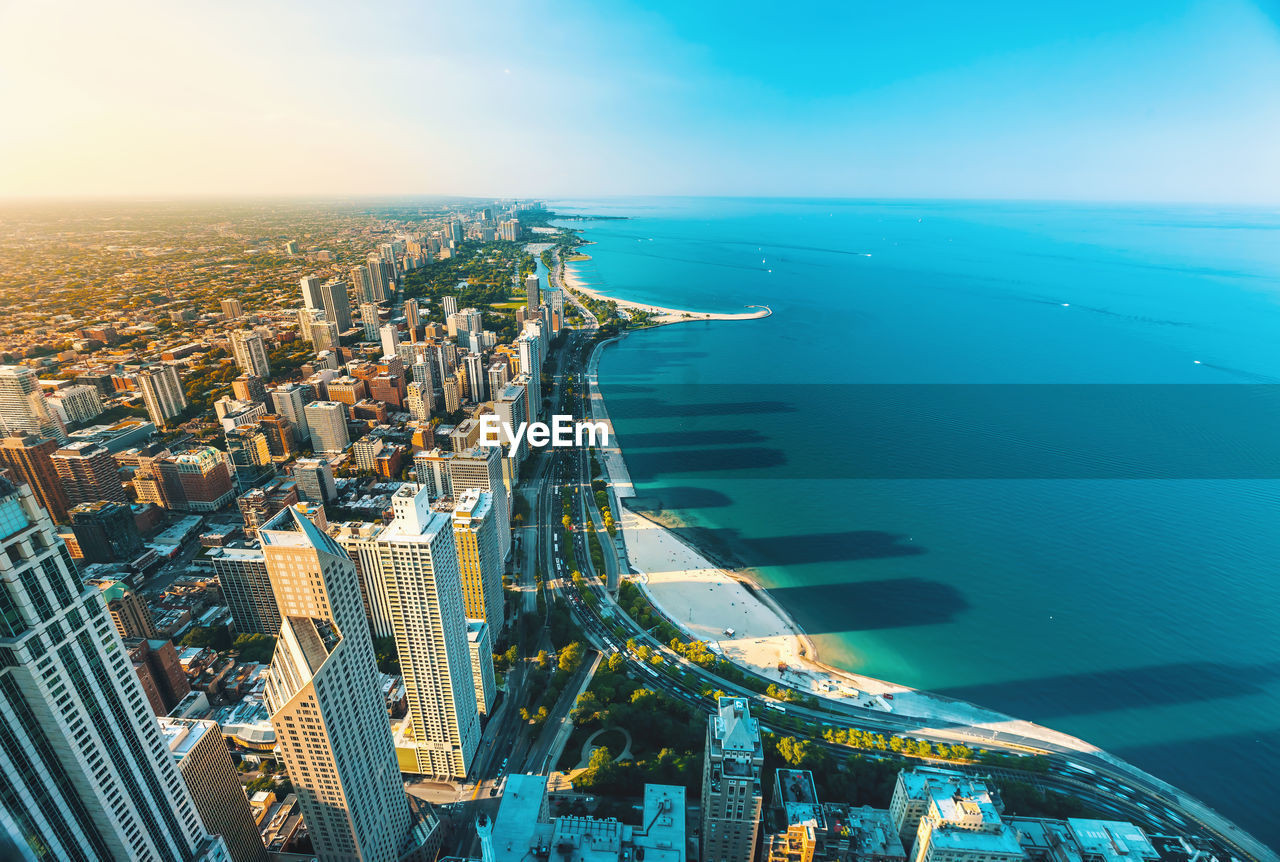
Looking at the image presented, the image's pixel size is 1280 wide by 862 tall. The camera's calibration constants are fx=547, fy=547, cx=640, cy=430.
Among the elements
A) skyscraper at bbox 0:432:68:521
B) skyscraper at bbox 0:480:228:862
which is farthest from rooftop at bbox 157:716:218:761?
skyscraper at bbox 0:432:68:521

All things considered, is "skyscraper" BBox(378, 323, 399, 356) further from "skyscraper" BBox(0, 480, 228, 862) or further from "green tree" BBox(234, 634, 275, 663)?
"skyscraper" BBox(0, 480, 228, 862)

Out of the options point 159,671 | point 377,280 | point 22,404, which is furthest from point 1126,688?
point 377,280

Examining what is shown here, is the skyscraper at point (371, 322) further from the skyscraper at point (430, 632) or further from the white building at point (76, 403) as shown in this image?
the skyscraper at point (430, 632)

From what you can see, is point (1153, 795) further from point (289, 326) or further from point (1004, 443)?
point (289, 326)

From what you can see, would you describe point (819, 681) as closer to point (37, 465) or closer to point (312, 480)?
point (312, 480)

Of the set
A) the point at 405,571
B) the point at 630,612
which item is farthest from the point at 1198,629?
the point at 405,571

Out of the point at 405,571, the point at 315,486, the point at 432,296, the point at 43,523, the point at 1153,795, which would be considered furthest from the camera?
the point at 432,296
